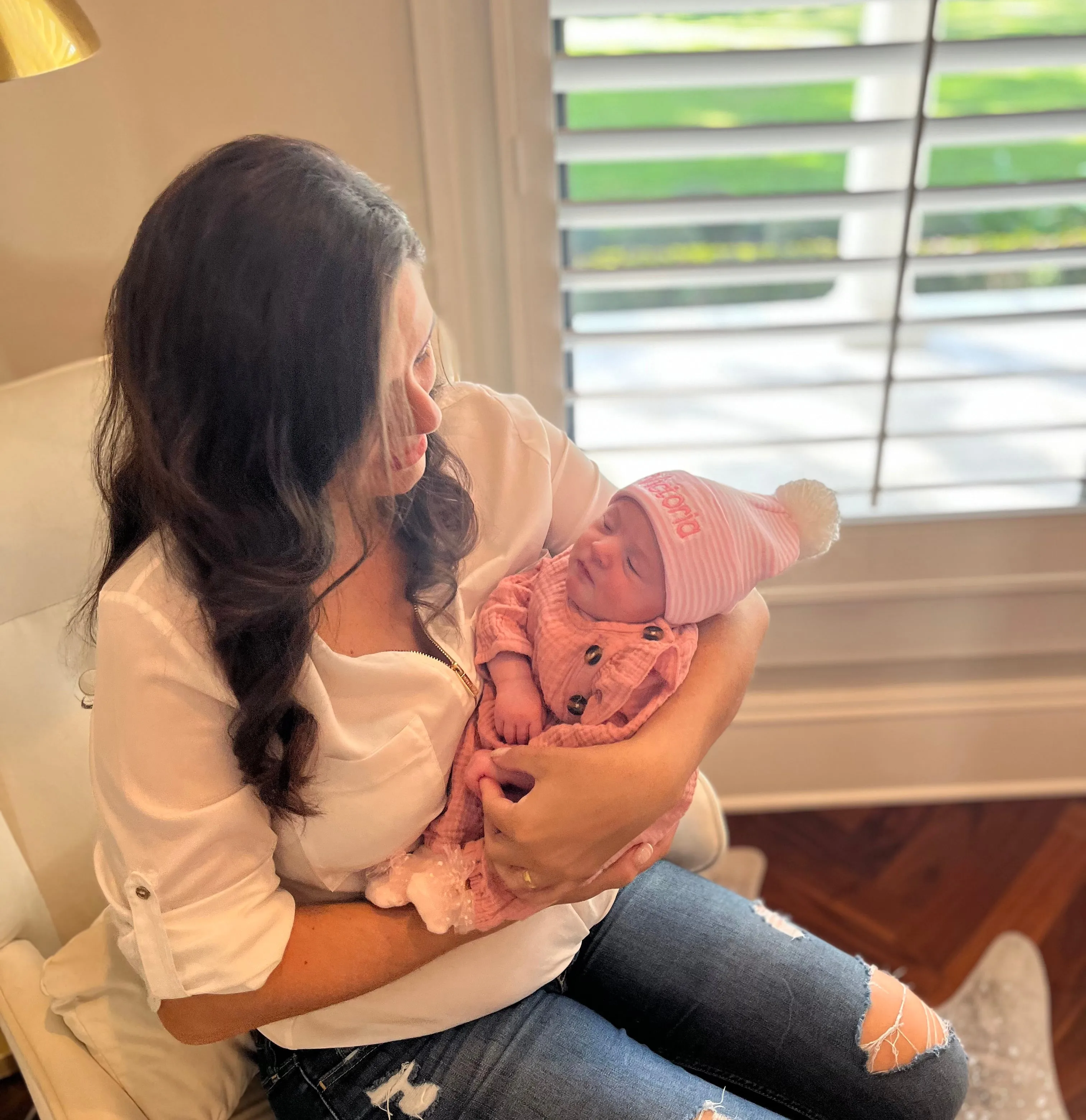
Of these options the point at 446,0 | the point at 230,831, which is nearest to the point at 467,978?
the point at 230,831

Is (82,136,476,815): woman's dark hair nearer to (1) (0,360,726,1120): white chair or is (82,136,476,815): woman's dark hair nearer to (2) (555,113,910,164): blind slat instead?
(1) (0,360,726,1120): white chair

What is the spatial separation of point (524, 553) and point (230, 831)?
1.26ft

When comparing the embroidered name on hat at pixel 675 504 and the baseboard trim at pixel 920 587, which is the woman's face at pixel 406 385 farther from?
the baseboard trim at pixel 920 587

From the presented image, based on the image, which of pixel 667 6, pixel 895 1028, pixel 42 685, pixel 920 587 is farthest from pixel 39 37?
pixel 920 587

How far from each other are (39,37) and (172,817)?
22.9 inches

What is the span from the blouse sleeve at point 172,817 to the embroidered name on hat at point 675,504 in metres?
0.38

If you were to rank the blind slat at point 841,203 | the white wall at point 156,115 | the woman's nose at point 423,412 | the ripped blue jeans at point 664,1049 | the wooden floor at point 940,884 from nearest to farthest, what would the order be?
the woman's nose at point 423,412
the ripped blue jeans at point 664,1049
the white wall at point 156,115
the blind slat at point 841,203
the wooden floor at point 940,884

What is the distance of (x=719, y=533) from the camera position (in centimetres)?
86

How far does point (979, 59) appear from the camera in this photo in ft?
3.69

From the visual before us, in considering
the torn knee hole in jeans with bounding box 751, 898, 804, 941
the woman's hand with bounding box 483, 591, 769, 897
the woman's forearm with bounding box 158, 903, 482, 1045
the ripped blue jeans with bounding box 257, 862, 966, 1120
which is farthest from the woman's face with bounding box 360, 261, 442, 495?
the torn knee hole in jeans with bounding box 751, 898, 804, 941

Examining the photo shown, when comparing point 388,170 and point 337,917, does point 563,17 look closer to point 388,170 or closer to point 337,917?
point 388,170

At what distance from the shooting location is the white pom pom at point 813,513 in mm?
934

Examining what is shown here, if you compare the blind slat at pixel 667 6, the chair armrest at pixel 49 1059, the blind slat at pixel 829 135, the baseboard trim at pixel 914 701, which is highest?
the blind slat at pixel 667 6

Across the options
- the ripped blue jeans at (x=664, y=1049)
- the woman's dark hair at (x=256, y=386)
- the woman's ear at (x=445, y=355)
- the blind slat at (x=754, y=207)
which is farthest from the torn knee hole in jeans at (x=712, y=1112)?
the blind slat at (x=754, y=207)
